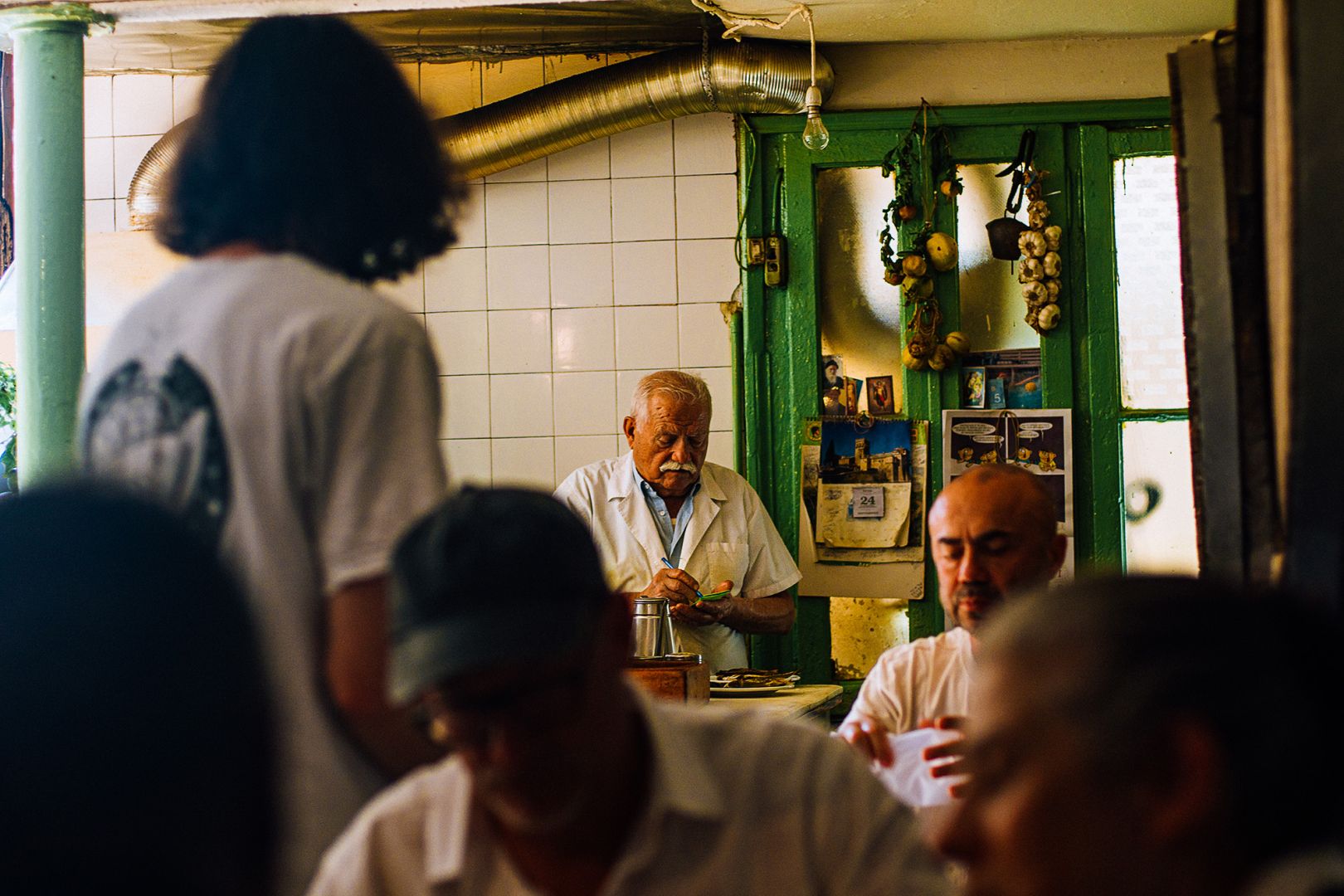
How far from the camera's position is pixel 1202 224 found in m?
1.64

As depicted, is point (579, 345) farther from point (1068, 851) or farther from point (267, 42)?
point (1068, 851)

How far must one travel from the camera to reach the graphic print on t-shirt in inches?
60.3

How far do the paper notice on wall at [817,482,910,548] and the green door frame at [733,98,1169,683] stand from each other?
0.10 meters

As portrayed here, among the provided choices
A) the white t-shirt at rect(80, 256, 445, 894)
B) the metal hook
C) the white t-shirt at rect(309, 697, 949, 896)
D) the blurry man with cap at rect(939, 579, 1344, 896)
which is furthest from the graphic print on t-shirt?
the metal hook

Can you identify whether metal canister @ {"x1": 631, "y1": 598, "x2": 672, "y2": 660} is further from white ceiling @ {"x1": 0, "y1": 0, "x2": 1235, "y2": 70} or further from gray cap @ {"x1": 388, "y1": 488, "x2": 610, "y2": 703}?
gray cap @ {"x1": 388, "y1": 488, "x2": 610, "y2": 703}

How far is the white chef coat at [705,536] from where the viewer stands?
5008mm

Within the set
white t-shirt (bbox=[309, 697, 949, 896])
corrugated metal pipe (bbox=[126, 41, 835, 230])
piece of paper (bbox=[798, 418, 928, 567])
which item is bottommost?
white t-shirt (bbox=[309, 697, 949, 896])

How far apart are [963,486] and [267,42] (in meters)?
1.59

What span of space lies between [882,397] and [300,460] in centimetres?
417

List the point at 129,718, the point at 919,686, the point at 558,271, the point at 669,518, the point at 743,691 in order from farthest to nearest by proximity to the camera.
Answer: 1. the point at 558,271
2. the point at 669,518
3. the point at 743,691
4. the point at 919,686
5. the point at 129,718

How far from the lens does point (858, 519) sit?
5.51m

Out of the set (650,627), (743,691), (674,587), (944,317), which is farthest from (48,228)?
(944,317)

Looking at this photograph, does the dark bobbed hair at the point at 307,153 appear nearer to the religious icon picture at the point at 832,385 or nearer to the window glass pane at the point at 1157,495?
the religious icon picture at the point at 832,385

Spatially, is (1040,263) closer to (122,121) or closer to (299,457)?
(122,121)
